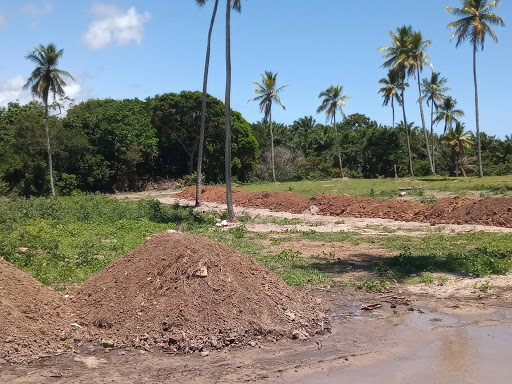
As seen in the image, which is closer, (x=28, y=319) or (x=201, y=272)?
(x=28, y=319)

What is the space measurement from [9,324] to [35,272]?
14.1 feet

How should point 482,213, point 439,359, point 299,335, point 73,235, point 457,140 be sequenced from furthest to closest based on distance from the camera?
point 457,140 → point 482,213 → point 73,235 → point 299,335 → point 439,359

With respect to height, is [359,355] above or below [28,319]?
below

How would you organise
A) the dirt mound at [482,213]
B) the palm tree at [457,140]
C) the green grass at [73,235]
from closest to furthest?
the green grass at [73,235] → the dirt mound at [482,213] → the palm tree at [457,140]

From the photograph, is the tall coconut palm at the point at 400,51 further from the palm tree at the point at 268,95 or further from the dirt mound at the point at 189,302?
the dirt mound at the point at 189,302

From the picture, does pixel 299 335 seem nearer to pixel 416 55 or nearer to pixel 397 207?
pixel 397 207

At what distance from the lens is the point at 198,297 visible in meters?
7.42

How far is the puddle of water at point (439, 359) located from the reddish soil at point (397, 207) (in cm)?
1272

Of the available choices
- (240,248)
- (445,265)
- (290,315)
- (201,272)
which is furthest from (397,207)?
(201,272)

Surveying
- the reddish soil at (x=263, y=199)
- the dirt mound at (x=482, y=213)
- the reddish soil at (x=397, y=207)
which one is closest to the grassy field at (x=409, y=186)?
the reddish soil at (x=263, y=199)

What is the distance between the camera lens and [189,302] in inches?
288

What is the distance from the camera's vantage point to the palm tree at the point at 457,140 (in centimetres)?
5328

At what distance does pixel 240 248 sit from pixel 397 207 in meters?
11.3

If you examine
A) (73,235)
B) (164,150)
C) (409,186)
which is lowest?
(73,235)
